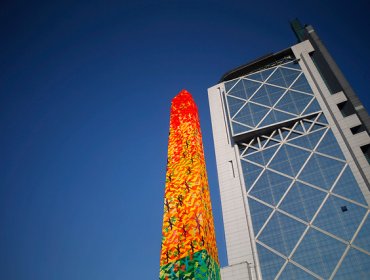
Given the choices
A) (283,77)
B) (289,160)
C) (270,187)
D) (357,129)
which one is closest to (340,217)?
(270,187)

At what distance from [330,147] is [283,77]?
10.4 m

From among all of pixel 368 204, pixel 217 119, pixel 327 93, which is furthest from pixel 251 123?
pixel 368 204

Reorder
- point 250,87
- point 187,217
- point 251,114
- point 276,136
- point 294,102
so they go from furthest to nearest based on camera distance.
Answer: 1. point 250,87
2. point 251,114
3. point 294,102
4. point 276,136
5. point 187,217

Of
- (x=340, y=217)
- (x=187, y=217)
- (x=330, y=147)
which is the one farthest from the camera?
(x=330, y=147)

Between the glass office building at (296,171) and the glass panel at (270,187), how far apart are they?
3.3 inches

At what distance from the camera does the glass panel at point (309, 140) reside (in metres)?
25.5

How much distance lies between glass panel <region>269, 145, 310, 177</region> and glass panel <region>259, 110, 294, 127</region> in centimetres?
299

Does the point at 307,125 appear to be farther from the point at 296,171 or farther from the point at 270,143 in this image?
the point at 296,171

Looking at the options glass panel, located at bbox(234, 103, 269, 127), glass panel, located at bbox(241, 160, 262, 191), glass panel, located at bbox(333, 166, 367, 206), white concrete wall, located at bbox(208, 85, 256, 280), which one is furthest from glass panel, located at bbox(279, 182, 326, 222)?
glass panel, located at bbox(234, 103, 269, 127)

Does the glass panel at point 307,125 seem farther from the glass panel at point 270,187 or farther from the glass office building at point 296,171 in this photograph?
the glass panel at point 270,187

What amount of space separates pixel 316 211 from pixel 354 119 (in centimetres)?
863

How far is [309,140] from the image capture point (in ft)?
84.7

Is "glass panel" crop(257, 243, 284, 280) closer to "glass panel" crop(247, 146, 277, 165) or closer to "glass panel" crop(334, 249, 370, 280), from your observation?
"glass panel" crop(334, 249, 370, 280)

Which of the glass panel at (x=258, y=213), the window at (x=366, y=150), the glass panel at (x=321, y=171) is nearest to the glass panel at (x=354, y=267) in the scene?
A: the glass panel at (x=321, y=171)
